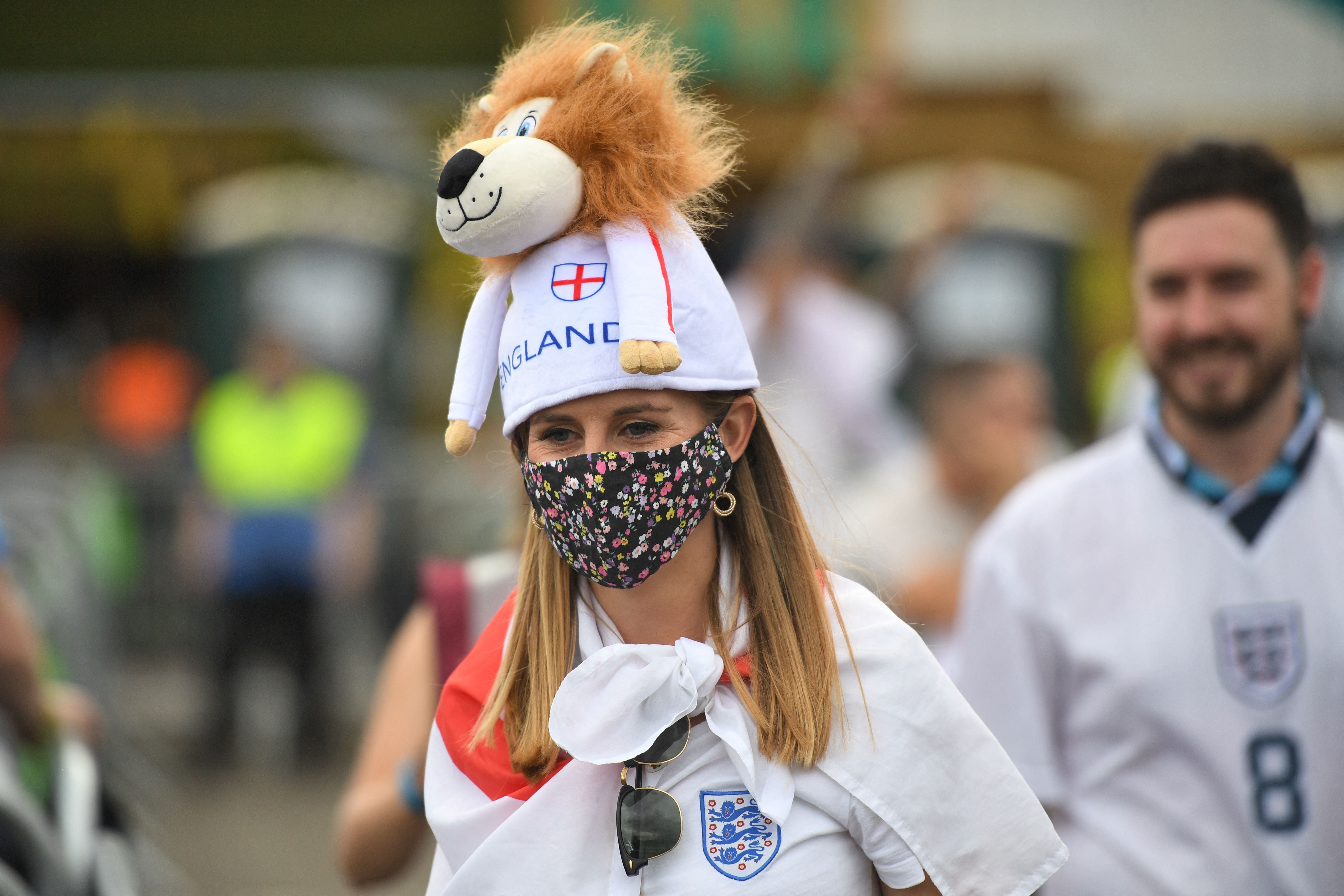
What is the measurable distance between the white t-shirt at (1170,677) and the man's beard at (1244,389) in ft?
0.57

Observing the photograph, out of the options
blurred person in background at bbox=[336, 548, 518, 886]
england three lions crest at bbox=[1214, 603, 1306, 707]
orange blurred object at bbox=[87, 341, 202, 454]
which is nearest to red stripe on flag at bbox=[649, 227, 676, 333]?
blurred person in background at bbox=[336, 548, 518, 886]

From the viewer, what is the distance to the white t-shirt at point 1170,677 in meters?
2.84

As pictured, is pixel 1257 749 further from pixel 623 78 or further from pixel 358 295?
pixel 358 295

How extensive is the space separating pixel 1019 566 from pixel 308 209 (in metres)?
12.5

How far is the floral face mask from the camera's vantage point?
219 centimetres

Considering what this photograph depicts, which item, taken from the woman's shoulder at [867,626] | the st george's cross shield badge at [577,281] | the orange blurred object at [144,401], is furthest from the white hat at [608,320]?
the orange blurred object at [144,401]

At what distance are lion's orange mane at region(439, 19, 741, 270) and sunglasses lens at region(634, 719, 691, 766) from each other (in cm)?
78

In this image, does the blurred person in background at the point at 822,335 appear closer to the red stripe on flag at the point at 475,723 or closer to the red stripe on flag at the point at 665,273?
the red stripe on flag at the point at 475,723

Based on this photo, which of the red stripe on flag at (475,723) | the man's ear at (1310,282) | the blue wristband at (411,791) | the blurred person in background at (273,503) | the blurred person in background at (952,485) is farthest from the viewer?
the blurred person in background at (273,503)

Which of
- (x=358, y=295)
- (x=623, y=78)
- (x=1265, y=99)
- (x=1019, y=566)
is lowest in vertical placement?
(x=1019, y=566)

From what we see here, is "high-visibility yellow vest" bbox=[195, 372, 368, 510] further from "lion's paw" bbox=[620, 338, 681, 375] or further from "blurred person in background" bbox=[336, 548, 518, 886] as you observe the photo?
"lion's paw" bbox=[620, 338, 681, 375]

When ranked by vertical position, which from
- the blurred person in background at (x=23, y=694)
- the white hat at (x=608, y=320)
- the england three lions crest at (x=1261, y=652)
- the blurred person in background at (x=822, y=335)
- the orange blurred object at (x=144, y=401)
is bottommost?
the england three lions crest at (x=1261, y=652)

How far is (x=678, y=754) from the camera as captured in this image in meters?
2.19

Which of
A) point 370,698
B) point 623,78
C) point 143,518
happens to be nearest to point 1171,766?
point 623,78
